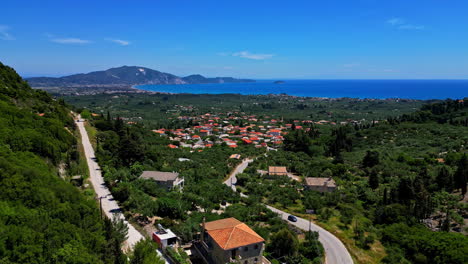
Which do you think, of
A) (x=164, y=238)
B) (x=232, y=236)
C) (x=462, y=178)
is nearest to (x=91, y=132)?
(x=164, y=238)

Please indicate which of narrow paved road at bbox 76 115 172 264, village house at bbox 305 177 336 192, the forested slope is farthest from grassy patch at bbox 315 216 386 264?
the forested slope

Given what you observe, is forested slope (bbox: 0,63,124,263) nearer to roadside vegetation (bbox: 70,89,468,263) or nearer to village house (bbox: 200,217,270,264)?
village house (bbox: 200,217,270,264)

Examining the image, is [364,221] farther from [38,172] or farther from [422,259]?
[38,172]

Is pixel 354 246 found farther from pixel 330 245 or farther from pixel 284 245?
pixel 284 245

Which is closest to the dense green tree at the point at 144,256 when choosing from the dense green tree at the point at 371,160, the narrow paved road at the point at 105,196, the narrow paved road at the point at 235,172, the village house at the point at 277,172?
the narrow paved road at the point at 105,196

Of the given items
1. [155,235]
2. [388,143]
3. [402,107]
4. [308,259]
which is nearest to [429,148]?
[388,143]

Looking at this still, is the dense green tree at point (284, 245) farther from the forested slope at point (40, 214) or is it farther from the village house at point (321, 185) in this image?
the village house at point (321, 185)

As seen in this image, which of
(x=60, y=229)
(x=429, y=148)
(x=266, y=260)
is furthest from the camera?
(x=429, y=148)
